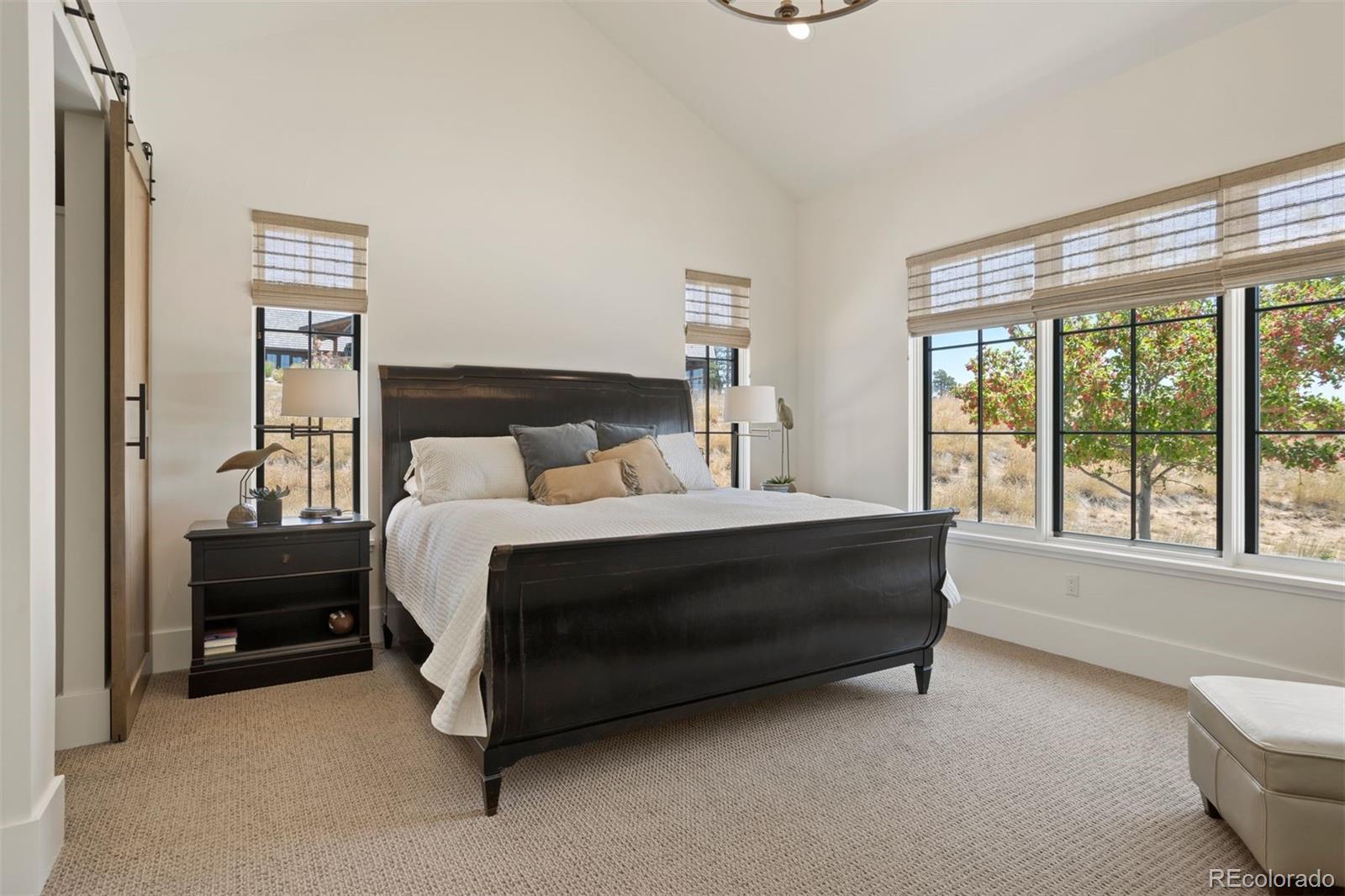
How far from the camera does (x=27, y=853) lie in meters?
1.80

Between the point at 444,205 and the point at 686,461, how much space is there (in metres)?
2.06

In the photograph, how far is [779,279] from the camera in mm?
5570

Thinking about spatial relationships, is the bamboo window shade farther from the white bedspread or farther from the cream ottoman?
the cream ottoman

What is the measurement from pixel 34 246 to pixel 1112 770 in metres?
3.63

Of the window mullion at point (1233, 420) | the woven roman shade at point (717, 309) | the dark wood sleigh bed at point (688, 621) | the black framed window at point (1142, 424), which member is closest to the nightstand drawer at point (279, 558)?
the dark wood sleigh bed at point (688, 621)

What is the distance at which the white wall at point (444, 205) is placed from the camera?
11.8ft

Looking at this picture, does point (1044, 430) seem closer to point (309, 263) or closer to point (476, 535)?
point (476, 535)

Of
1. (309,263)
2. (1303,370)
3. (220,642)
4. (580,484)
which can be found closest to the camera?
(1303,370)

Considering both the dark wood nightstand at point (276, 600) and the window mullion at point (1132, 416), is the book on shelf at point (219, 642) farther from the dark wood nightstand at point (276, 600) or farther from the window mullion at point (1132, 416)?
the window mullion at point (1132, 416)

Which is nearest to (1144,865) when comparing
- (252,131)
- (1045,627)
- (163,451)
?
(1045,627)

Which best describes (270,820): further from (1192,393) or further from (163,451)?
(1192,393)

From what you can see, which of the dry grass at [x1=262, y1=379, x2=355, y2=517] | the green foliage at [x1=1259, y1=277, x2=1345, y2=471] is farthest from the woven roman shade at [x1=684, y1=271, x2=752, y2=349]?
the green foliage at [x1=1259, y1=277, x2=1345, y2=471]

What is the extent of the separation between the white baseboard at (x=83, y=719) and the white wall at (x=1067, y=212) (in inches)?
164

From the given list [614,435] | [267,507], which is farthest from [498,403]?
[267,507]
